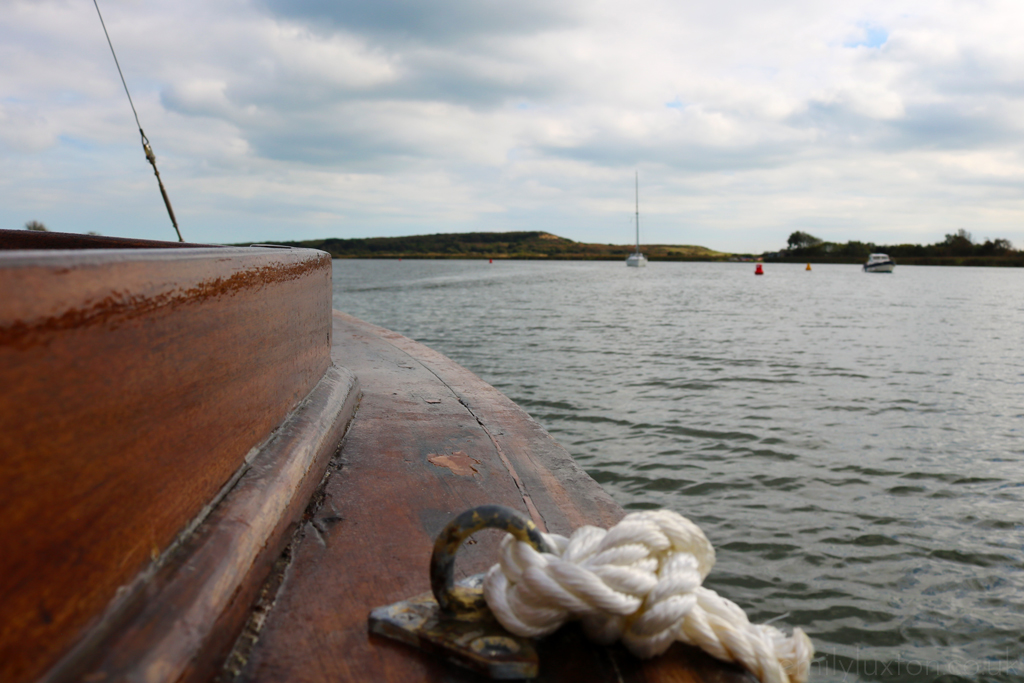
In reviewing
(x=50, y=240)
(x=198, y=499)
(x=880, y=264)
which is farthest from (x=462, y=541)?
(x=880, y=264)

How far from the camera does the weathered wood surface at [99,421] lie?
550 mm

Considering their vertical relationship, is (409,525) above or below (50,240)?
below

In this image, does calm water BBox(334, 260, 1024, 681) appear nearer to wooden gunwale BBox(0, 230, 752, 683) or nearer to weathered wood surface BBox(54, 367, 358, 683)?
wooden gunwale BBox(0, 230, 752, 683)

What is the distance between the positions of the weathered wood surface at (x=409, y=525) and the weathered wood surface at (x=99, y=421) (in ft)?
0.80

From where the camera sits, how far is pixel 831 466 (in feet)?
15.3

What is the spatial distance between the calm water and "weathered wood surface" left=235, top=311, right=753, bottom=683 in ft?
5.17

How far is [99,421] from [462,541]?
1.63 feet

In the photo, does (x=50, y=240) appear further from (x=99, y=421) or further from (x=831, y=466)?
(x=831, y=466)

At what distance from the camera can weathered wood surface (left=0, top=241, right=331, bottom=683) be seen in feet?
1.81

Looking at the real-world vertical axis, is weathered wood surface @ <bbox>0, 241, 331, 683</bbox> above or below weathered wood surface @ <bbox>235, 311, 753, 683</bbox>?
above

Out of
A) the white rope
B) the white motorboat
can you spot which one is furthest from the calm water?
the white motorboat

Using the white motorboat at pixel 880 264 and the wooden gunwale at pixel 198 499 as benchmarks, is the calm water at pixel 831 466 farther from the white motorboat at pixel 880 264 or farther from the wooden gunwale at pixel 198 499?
the white motorboat at pixel 880 264

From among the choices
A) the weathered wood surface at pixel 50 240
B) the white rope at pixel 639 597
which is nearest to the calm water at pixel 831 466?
the white rope at pixel 639 597

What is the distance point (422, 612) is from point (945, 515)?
426 cm
